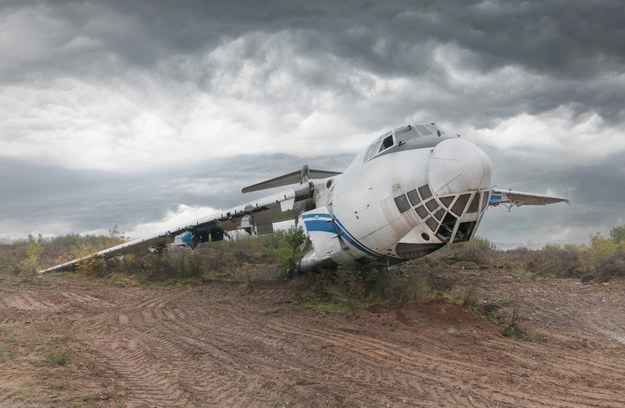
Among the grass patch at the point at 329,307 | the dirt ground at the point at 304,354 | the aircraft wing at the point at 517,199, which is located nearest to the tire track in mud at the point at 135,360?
the dirt ground at the point at 304,354

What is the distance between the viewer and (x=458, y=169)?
987cm

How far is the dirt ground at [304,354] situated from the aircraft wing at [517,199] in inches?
136

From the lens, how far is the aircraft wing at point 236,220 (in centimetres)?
1725

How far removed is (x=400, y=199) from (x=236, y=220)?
10292mm

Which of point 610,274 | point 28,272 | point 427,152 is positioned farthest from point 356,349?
point 28,272

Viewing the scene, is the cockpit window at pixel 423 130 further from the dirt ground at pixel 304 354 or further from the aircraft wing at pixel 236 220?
the aircraft wing at pixel 236 220

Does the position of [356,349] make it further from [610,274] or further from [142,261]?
Answer: [142,261]

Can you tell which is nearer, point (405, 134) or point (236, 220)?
point (405, 134)

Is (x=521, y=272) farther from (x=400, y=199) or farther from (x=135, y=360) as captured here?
(x=135, y=360)

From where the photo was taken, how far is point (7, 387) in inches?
265

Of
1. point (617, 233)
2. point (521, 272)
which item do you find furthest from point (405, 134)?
point (617, 233)

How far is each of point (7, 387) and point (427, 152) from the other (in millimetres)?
8616

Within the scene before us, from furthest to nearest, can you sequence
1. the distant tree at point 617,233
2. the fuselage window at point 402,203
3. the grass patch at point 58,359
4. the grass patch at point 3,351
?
the distant tree at point 617,233 → the fuselage window at point 402,203 → the grass patch at point 3,351 → the grass patch at point 58,359

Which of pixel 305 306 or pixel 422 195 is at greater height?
pixel 422 195
